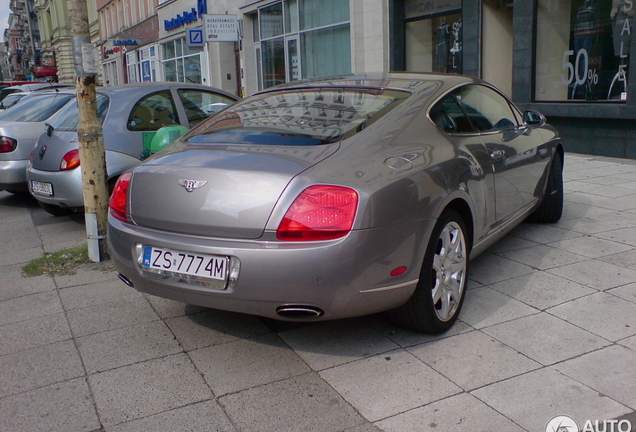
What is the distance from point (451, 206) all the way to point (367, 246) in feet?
2.86

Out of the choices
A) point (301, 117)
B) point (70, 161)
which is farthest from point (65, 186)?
point (301, 117)

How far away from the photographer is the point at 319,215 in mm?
2902

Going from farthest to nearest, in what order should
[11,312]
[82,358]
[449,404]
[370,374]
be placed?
[11,312] → [82,358] → [370,374] → [449,404]

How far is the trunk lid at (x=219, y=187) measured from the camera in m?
2.97

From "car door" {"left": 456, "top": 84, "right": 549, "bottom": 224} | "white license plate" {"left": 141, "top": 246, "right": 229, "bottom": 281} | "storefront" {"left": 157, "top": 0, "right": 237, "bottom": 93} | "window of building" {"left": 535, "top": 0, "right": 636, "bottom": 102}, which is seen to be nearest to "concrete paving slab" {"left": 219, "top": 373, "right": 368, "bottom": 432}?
"white license plate" {"left": 141, "top": 246, "right": 229, "bottom": 281}

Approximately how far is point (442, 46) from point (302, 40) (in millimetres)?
5567

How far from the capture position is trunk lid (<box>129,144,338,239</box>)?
2.97 metres

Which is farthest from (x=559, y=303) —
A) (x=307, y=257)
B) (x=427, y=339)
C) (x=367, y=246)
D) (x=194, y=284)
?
(x=194, y=284)

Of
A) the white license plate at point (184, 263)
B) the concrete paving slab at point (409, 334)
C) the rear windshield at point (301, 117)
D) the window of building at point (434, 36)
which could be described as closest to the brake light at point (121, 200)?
the white license plate at point (184, 263)

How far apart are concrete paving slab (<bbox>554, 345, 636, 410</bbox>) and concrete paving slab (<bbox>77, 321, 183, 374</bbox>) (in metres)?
2.07

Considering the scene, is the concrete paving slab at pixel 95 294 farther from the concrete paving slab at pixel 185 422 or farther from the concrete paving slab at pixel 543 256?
the concrete paving slab at pixel 543 256

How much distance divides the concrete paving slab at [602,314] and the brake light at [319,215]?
1.67 metres

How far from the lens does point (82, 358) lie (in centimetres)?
338

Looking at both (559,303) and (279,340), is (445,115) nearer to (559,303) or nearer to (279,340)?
(559,303)
